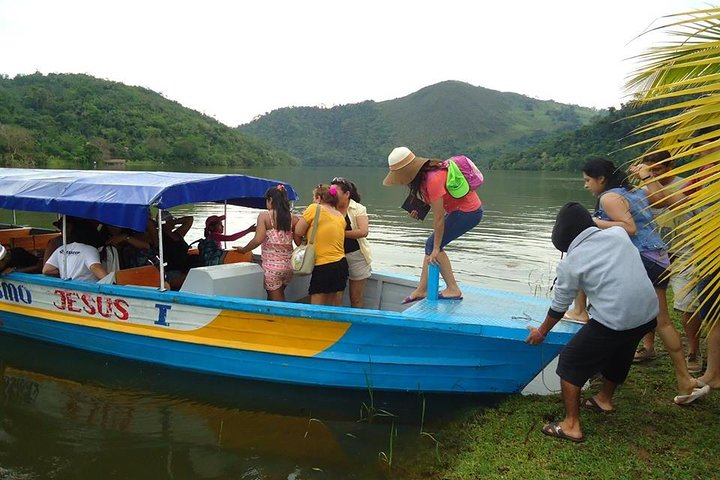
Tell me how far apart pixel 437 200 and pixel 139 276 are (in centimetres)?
328

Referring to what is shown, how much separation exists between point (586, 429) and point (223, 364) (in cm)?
321

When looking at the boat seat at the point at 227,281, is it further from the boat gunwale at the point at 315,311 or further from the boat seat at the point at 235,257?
the boat seat at the point at 235,257

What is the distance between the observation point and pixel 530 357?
4574 mm

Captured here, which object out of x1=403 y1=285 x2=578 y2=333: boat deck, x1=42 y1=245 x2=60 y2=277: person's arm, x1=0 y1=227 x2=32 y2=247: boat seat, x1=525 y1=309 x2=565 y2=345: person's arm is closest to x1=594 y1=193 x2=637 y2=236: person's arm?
x1=403 y1=285 x2=578 y2=333: boat deck

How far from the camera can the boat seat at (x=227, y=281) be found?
5273mm

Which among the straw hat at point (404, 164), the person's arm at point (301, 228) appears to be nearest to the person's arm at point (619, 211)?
the straw hat at point (404, 164)

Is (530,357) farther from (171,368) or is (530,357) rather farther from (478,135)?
(478,135)

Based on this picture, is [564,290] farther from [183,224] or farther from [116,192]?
[183,224]

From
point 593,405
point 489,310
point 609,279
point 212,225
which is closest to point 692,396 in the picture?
point 593,405

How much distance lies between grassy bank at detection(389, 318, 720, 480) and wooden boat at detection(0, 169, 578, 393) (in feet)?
1.66

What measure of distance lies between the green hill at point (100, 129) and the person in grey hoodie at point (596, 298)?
2177 inches

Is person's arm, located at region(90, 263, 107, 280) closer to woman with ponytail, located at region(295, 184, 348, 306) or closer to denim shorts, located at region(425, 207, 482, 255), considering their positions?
woman with ponytail, located at region(295, 184, 348, 306)

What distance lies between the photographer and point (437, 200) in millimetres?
4797

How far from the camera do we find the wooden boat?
4625 millimetres
